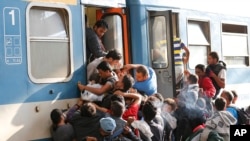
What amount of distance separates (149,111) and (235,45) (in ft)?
13.2

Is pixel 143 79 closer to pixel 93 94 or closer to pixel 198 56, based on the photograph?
pixel 93 94

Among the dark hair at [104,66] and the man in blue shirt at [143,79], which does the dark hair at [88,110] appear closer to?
the dark hair at [104,66]

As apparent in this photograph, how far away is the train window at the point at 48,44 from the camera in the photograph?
5.64m

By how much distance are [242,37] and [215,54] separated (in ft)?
6.11

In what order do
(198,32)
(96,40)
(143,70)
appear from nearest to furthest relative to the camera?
(96,40) < (143,70) < (198,32)

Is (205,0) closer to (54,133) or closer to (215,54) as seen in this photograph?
(215,54)

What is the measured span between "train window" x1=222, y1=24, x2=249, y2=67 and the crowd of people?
199 cm

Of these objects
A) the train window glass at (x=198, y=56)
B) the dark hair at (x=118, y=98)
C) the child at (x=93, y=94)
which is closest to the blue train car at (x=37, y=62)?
the child at (x=93, y=94)

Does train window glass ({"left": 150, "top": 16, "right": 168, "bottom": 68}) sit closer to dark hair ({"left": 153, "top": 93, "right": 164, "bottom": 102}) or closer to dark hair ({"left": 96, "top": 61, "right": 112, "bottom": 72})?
dark hair ({"left": 153, "top": 93, "right": 164, "bottom": 102})

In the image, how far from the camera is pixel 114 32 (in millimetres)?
6738

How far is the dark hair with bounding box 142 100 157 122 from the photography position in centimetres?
595

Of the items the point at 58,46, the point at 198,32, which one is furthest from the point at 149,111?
the point at 198,32

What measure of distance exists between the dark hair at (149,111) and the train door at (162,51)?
3.57 feet

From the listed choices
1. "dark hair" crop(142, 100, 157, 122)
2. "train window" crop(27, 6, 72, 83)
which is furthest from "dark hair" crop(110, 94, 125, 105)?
"train window" crop(27, 6, 72, 83)
